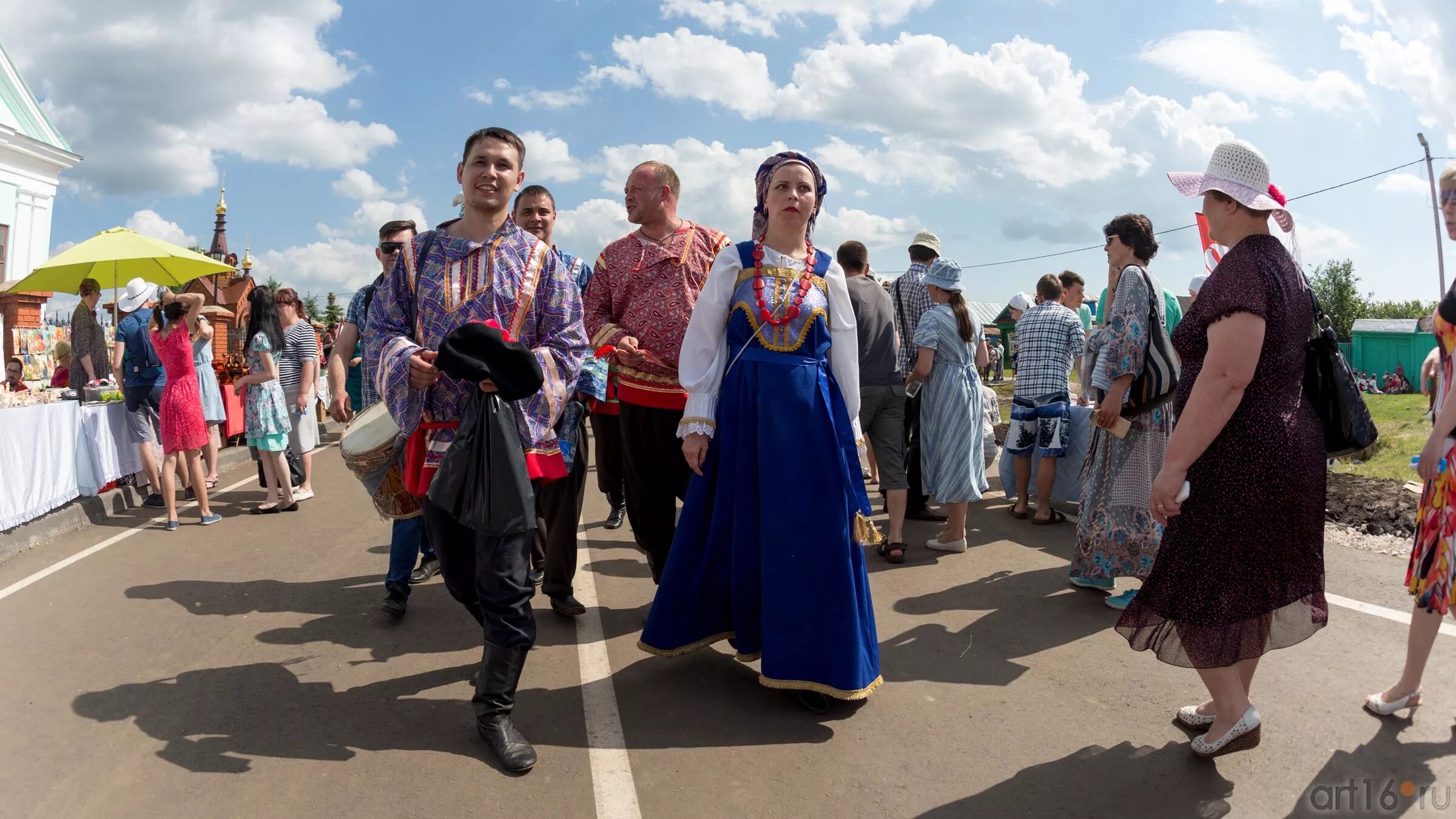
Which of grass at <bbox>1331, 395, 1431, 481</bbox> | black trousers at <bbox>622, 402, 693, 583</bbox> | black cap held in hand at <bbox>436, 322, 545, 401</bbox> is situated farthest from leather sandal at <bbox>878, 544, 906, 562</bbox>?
black cap held in hand at <bbox>436, 322, 545, 401</bbox>

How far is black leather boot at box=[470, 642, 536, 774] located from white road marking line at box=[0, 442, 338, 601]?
4106 millimetres

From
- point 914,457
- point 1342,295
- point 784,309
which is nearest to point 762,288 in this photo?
point 784,309

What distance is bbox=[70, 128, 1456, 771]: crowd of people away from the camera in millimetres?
2990

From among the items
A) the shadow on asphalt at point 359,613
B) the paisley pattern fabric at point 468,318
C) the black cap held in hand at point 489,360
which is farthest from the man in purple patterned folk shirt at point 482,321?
the shadow on asphalt at point 359,613

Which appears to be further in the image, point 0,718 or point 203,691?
point 203,691

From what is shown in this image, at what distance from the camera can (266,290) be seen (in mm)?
8164

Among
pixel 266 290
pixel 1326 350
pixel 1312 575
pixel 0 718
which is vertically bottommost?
pixel 0 718

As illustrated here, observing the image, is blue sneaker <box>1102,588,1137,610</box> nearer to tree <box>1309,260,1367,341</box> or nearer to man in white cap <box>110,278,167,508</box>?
man in white cap <box>110,278,167,508</box>

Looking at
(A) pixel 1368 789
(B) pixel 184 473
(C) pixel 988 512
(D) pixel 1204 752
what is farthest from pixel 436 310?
(B) pixel 184 473

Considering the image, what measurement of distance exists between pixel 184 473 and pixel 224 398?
136 inches

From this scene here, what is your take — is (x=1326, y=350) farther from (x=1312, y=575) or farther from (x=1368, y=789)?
(x=1368, y=789)

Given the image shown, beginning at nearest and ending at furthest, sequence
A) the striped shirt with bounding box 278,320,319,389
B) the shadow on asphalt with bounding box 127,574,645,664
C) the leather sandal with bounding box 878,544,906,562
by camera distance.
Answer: the shadow on asphalt with bounding box 127,574,645,664 → the leather sandal with bounding box 878,544,906,562 → the striped shirt with bounding box 278,320,319,389

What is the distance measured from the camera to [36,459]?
7.24 meters

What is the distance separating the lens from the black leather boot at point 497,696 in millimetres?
3264
